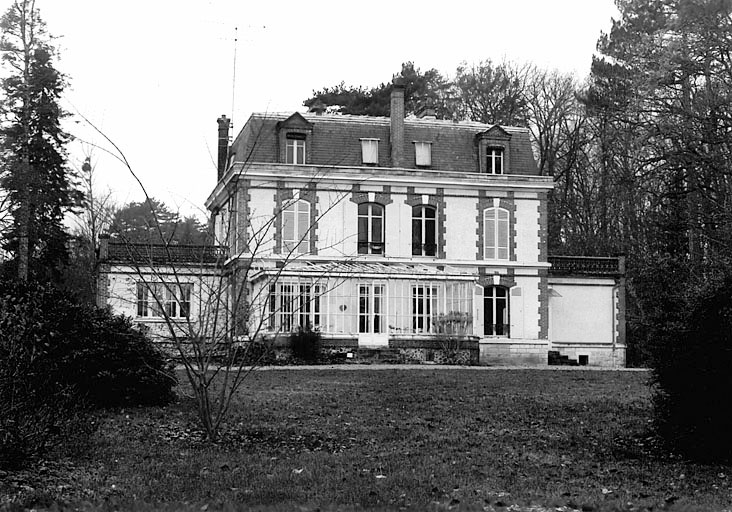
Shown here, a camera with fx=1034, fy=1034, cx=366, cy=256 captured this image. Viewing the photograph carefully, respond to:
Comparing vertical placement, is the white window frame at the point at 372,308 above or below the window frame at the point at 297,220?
below

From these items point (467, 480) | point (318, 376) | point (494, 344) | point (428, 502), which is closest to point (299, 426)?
point (467, 480)

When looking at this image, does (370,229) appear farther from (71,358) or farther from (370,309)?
(71,358)

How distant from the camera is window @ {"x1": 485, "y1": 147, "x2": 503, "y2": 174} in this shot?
36562 mm

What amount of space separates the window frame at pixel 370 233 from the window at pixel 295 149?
262 centimetres

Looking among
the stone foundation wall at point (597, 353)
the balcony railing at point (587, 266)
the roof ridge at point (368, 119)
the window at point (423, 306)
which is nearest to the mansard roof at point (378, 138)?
the roof ridge at point (368, 119)

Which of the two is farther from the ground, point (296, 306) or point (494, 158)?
point (494, 158)

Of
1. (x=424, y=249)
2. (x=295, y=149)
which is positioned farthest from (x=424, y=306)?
(x=295, y=149)

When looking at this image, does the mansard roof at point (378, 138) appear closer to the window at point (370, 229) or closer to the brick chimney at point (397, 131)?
the brick chimney at point (397, 131)

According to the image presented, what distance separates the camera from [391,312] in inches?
1325

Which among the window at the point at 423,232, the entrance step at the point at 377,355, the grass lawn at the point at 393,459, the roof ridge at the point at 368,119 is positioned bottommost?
the grass lawn at the point at 393,459

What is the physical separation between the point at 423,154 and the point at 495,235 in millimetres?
3773

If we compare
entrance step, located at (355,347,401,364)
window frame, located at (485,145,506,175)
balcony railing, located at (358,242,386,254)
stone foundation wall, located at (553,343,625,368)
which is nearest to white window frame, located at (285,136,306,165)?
balcony railing, located at (358,242,386,254)

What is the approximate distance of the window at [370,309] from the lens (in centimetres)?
3353

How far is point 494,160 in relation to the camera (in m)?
36.7
